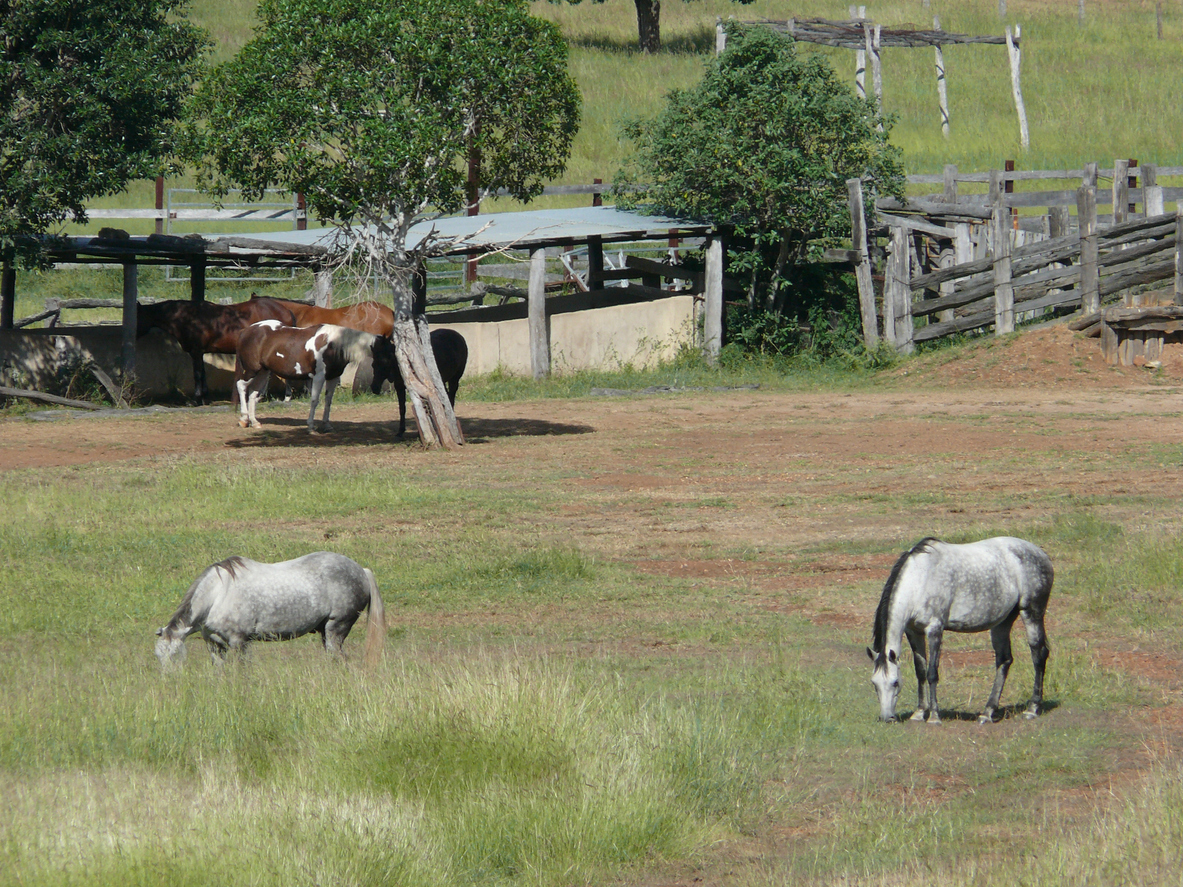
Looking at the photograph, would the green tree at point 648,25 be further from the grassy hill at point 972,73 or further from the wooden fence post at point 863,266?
the wooden fence post at point 863,266

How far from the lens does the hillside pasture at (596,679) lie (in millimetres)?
5332

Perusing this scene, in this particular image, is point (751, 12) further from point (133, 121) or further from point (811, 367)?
point (133, 121)

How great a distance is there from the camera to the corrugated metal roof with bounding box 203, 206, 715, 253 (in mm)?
23297

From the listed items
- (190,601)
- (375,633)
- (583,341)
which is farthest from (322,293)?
(375,633)

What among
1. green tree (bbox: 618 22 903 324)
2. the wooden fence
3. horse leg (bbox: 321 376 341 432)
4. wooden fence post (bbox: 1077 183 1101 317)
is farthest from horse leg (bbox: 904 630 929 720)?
green tree (bbox: 618 22 903 324)

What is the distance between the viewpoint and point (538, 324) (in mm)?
23875

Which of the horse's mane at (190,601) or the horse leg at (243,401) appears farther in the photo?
the horse leg at (243,401)

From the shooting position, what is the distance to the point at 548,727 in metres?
6.19

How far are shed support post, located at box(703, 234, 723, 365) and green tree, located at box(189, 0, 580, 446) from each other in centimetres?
773

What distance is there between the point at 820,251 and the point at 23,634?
18206 millimetres

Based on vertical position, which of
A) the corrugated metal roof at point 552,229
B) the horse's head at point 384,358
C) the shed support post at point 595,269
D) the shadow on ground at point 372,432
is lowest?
the shadow on ground at point 372,432

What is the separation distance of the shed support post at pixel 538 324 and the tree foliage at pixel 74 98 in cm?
657

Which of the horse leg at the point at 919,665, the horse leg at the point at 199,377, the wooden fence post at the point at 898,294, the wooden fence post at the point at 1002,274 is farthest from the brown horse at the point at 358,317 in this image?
the horse leg at the point at 919,665

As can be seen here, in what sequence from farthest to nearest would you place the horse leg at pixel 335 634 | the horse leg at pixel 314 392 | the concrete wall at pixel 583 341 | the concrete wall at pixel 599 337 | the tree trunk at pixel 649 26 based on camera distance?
the tree trunk at pixel 649 26, the concrete wall at pixel 599 337, the concrete wall at pixel 583 341, the horse leg at pixel 314 392, the horse leg at pixel 335 634
